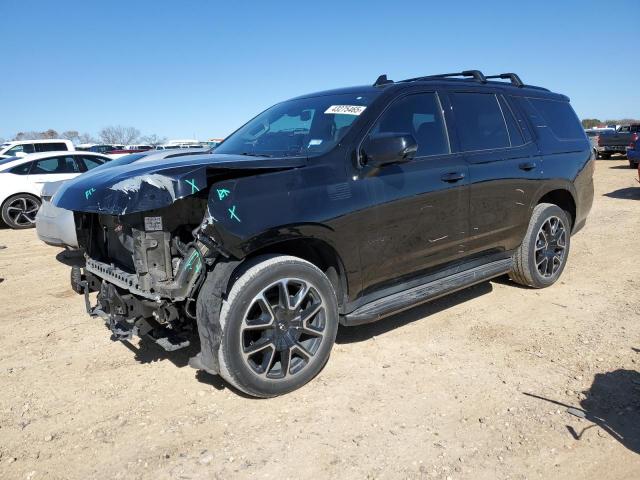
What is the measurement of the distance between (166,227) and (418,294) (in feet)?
6.36

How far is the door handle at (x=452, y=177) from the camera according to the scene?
395 cm

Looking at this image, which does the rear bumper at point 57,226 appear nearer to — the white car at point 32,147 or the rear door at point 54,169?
the rear door at point 54,169

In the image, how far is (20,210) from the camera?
33.1 ft

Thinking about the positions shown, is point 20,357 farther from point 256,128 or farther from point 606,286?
point 606,286

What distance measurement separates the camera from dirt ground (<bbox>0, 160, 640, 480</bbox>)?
2.61m

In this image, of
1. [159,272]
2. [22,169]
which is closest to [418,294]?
[159,272]

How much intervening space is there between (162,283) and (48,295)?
3158 mm

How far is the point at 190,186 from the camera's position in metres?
2.77

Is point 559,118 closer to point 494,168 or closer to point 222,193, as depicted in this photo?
point 494,168

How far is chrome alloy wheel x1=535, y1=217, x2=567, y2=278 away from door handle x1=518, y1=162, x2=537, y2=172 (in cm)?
64

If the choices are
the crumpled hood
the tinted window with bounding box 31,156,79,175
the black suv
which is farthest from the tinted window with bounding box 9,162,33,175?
the crumpled hood

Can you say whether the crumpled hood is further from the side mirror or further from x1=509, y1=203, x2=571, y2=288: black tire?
x1=509, y1=203, x2=571, y2=288: black tire

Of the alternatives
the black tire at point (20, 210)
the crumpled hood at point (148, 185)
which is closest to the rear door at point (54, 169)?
the black tire at point (20, 210)

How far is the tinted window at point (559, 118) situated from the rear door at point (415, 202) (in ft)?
5.21
